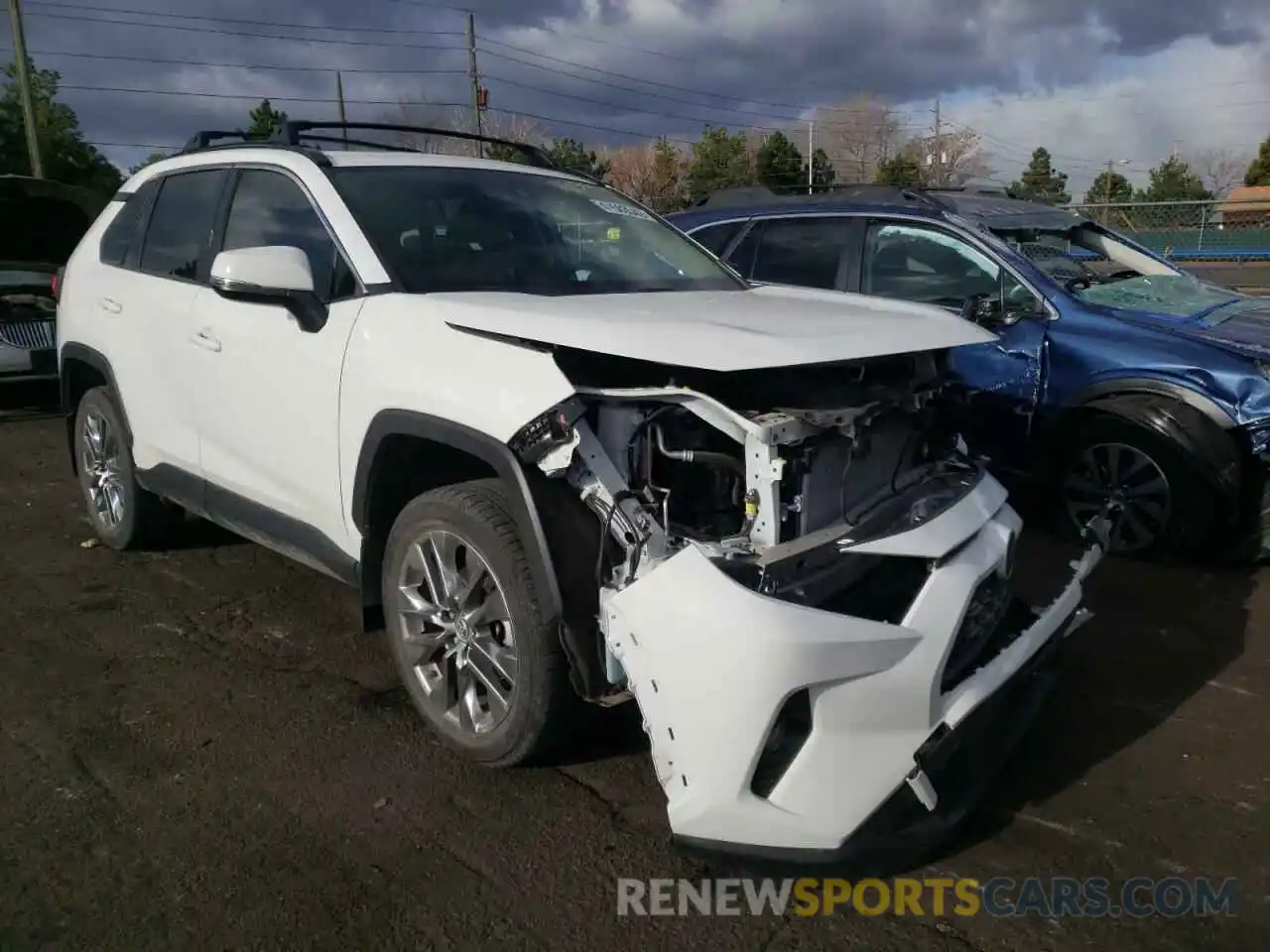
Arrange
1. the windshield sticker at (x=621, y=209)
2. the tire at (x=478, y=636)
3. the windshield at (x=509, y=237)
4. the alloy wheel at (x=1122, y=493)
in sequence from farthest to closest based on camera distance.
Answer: the alloy wheel at (x=1122, y=493)
the windshield sticker at (x=621, y=209)
the windshield at (x=509, y=237)
the tire at (x=478, y=636)

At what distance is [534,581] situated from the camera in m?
2.79

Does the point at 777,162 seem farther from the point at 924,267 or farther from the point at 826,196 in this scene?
the point at 924,267

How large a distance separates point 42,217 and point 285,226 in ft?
23.5

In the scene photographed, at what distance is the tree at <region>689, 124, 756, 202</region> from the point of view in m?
48.4

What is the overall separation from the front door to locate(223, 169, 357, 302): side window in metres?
2.94

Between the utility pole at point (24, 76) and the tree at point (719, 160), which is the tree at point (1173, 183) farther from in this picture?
the utility pole at point (24, 76)

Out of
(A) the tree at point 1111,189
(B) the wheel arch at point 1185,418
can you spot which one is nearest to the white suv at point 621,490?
(B) the wheel arch at point 1185,418

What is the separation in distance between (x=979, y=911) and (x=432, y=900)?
4.50ft

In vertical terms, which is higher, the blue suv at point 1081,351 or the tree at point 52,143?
the tree at point 52,143

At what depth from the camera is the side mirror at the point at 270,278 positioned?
10.7ft

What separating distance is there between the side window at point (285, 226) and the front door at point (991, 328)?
294cm

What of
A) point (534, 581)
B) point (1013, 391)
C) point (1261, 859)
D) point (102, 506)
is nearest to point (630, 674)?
point (534, 581)

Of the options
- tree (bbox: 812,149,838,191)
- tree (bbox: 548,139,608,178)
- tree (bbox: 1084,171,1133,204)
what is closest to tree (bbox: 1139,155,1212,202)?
tree (bbox: 1084,171,1133,204)

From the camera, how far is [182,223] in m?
4.61
